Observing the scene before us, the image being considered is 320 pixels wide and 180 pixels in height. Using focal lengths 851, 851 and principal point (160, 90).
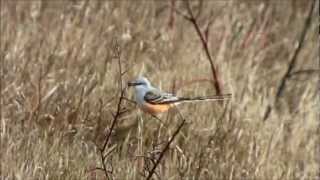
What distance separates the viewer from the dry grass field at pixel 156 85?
3883 millimetres

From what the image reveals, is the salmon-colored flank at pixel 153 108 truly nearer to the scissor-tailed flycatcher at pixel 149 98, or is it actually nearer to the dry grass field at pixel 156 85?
the scissor-tailed flycatcher at pixel 149 98

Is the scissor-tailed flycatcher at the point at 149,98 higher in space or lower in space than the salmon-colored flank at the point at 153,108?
higher

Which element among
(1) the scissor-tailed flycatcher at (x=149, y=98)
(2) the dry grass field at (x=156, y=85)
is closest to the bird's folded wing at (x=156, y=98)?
(1) the scissor-tailed flycatcher at (x=149, y=98)

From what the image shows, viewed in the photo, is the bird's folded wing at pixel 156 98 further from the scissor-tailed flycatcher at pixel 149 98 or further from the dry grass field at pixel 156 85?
the dry grass field at pixel 156 85

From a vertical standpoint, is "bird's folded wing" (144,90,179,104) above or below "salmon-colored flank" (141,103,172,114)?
above

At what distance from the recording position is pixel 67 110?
4.26m

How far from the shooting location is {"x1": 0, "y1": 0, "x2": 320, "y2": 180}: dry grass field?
3.88m

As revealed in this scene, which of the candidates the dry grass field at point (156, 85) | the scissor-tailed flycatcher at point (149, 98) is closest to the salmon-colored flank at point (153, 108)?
the scissor-tailed flycatcher at point (149, 98)

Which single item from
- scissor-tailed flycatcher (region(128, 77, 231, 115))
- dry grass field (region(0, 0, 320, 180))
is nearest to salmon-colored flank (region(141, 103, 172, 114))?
scissor-tailed flycatcher (region(128, 77, 231, 115))

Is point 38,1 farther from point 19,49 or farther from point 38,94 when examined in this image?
point 38,94

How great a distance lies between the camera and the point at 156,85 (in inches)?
189

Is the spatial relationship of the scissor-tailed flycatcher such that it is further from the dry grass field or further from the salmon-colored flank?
the dry grass field

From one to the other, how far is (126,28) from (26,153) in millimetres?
1952

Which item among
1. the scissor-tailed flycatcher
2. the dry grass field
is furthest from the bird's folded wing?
the dry grass field
